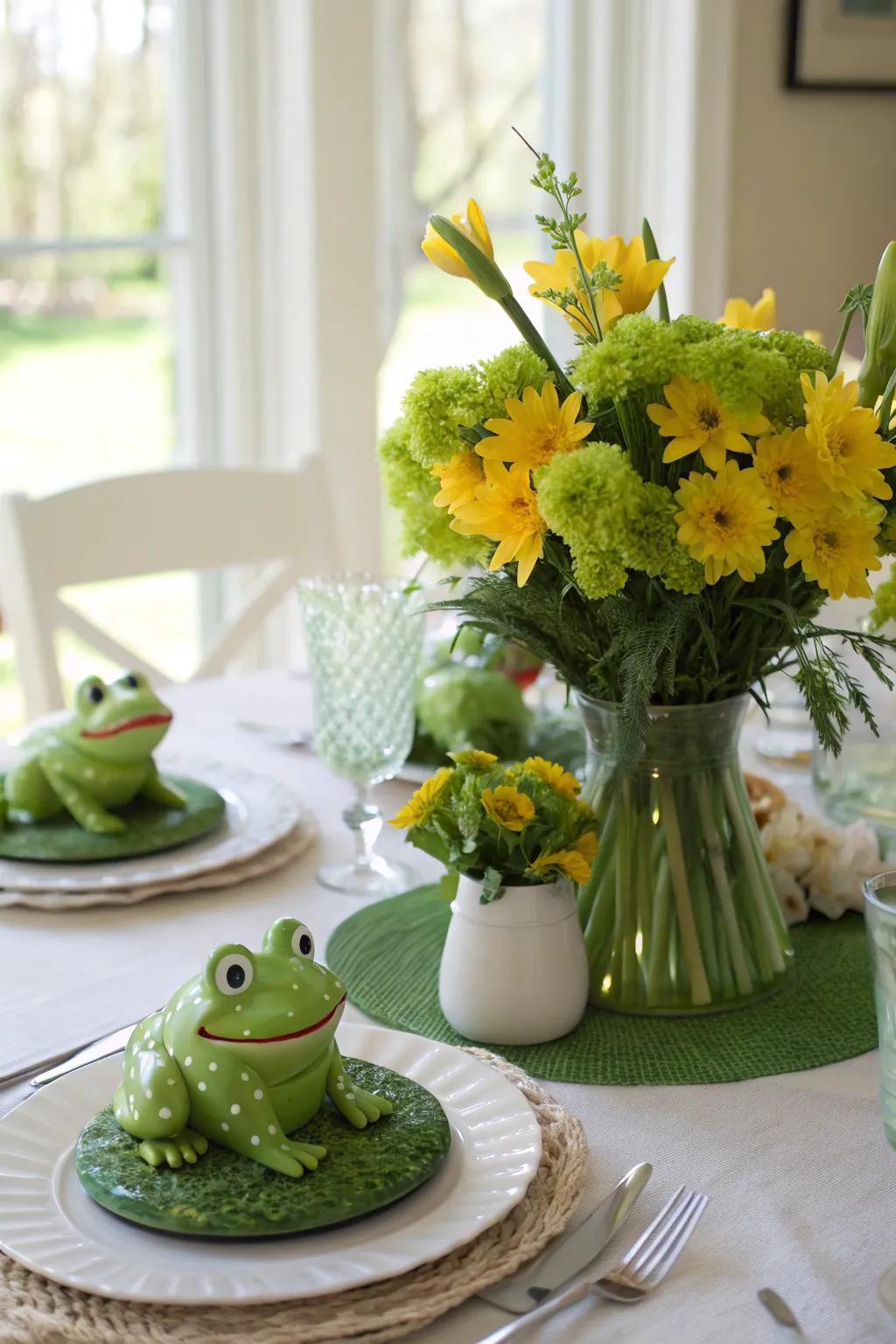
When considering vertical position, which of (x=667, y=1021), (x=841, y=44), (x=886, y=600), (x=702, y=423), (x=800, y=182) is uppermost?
(x=841, y=44)

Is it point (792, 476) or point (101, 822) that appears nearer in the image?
point (792, 476)

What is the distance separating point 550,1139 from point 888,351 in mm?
420

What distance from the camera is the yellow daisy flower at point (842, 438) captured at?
→ 0.68m

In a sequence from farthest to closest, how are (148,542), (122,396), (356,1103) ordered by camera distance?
(122,396)
(148,542)
(356,1103)

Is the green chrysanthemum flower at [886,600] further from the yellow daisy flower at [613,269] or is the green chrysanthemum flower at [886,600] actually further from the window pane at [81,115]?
the window pane at [81,115]

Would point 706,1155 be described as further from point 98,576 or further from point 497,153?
point 497,153

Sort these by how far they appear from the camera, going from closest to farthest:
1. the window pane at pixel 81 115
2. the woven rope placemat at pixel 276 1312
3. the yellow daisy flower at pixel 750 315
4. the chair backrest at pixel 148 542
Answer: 1. the woven rope placemat at pixel 276 1312
2. the yellow daisy flower at pixel 750 315
3. the chair backrest at pixel 148 542
4. the window pane at pixel 81 115

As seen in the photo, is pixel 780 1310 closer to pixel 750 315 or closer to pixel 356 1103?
pixel 356 1103

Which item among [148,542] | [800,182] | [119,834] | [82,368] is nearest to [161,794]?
[119,834]

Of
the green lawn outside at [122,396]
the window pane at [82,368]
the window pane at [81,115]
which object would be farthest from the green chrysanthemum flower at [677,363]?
the window pane at [81,115]

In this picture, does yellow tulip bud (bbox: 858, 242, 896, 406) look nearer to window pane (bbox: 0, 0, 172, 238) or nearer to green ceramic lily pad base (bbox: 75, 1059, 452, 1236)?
green ceramic lily pad base (bbox: 75, 1059, 452, 1236)

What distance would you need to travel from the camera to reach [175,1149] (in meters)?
0.61

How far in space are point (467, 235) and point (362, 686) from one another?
361 millimetres

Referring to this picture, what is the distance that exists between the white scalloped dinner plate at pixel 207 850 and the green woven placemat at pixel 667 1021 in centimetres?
13
